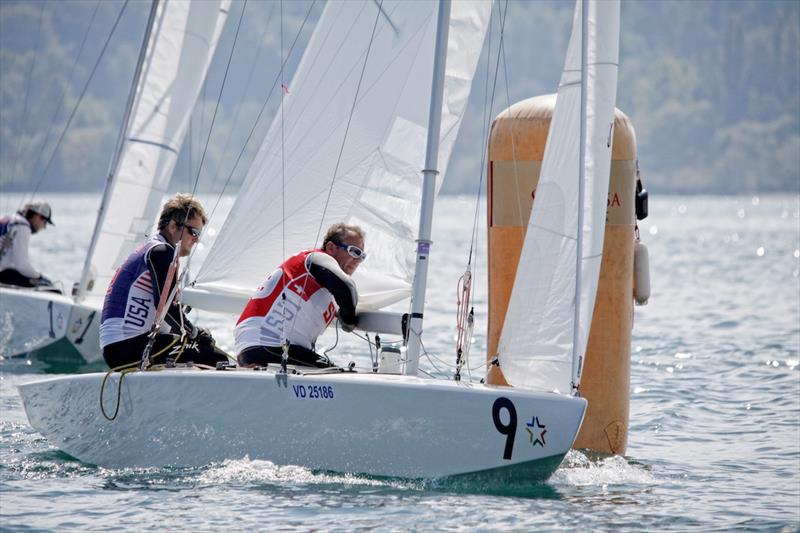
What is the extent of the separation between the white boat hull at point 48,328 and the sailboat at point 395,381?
145 inches

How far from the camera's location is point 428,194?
19.9 feet

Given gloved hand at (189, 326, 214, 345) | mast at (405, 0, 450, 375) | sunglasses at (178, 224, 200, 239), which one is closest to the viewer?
mast at (405, 0, 450, 375)

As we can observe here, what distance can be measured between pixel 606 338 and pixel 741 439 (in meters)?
1.49

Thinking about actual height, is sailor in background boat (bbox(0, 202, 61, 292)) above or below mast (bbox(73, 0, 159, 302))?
below

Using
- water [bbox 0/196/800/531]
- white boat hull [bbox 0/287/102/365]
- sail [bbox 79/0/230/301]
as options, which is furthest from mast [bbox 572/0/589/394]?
sail [bbox 79/0/230/301]

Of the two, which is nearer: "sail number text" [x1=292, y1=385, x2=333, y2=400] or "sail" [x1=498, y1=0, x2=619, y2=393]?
"sail number text" [x1=292, y1=385, x2=333, y2=400]

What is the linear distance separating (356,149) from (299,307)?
4.06 feet

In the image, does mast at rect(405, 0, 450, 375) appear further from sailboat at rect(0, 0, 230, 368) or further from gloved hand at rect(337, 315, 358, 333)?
sailboat at rect(0, 0, 230, 368)

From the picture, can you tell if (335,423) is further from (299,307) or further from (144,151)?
(144,151)

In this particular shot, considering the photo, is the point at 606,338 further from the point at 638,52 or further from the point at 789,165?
the point at 638,52

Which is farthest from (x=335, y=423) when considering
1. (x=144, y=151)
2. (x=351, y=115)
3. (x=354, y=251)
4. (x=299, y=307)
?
(x=144, y=151)

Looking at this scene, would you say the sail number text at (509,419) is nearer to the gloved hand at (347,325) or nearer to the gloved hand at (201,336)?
the gloved hand at (347,325)

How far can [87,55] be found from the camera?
4764 inches

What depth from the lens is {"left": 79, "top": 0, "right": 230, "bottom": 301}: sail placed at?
11422 millimetres
